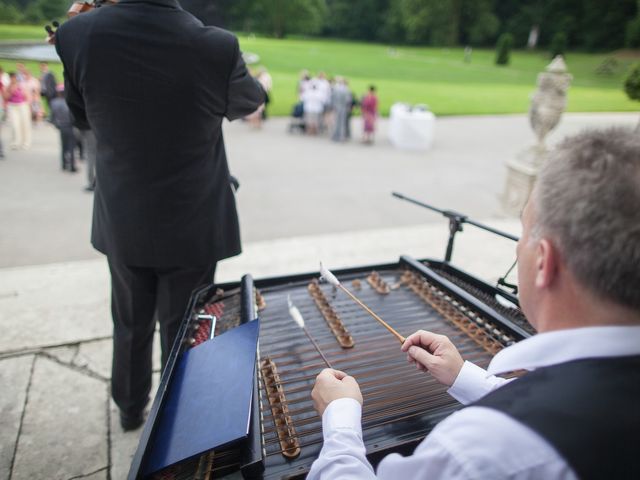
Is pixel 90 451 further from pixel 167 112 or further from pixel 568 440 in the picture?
pixel 568 440

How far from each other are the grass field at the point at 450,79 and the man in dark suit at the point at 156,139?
15.0m

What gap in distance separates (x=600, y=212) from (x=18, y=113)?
462 inches

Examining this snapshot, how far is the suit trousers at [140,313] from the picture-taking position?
7.22ft

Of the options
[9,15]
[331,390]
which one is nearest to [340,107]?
[331,390]

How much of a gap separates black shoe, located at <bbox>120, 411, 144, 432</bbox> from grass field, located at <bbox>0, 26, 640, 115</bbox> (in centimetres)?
1500

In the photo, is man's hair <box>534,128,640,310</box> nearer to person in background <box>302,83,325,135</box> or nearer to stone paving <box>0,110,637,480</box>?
stone paving <box>0,110,637,480</box>

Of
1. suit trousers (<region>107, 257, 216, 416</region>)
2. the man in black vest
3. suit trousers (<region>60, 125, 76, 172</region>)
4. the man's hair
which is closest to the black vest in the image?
the man in black vest

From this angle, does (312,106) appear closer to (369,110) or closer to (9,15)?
(369,110)

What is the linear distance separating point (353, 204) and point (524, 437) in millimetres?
6760

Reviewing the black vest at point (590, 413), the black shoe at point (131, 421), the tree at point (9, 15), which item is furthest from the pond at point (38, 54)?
the tree at point (9, 15)

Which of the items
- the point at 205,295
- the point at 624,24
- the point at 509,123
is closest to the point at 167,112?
the point at 205,295

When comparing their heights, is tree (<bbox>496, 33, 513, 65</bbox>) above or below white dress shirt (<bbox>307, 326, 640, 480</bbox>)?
above

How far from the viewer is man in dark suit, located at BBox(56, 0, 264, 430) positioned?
1.79 meters

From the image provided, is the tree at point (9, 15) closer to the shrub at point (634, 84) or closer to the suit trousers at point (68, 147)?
the suit trousers at point (68, 147)
